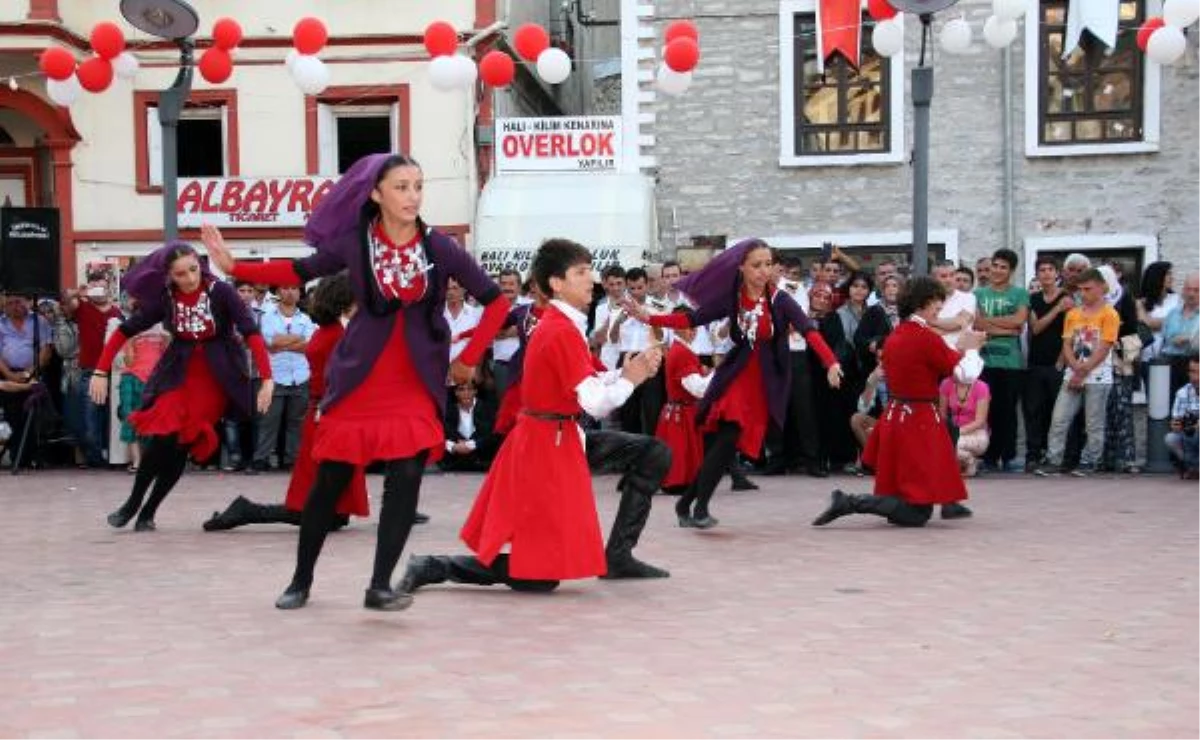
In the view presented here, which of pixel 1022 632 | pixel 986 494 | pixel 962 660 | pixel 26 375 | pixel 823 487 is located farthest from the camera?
pixel 26 375

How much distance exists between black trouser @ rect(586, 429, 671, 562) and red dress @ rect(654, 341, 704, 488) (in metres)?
3.79

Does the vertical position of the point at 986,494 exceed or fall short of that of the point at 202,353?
it falls short

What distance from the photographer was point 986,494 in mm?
12789

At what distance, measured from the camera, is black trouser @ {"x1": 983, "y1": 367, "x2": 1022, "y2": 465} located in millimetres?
14828

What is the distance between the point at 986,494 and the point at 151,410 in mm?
6488

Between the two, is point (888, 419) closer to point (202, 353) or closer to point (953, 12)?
point (202, 353)

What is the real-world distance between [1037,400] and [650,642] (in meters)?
9.40

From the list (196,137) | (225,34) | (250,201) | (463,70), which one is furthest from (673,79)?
(196,137)

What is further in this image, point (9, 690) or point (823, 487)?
point (823, 487)

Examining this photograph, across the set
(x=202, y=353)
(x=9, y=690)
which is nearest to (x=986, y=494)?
(x=202, y=353)

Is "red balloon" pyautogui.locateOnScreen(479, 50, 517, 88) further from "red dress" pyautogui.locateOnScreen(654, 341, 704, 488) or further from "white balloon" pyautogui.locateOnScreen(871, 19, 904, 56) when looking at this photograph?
"red dress" pyautogui.locateOnScreen(654, 341, 704, 488)

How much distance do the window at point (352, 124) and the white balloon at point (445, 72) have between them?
677cm

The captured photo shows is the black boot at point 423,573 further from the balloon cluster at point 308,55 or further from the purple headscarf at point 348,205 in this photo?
the balloon cluster at point 308,55

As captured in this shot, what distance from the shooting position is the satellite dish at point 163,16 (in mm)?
12961
